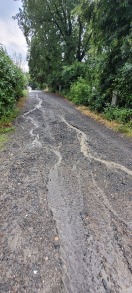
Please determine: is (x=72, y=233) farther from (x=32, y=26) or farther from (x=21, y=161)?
(x=32, y=26)

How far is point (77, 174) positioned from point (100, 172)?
0.39 metres

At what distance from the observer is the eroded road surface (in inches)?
65.7

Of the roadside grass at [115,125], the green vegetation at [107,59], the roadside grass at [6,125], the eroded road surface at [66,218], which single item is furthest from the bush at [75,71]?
the eroded road surface at [66,218]

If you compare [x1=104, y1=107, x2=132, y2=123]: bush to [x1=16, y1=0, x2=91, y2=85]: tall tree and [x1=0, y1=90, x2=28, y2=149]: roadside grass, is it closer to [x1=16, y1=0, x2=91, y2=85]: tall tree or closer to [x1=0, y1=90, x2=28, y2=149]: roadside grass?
[x1=0, y1=90, x2=28, y2=149]: roadside grass

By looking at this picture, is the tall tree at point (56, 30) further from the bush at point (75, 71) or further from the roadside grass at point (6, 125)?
the roadside grass at point (6, 125)

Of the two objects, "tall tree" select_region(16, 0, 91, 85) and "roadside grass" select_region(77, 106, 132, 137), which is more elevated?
"tall tree" select_region(16, 0, 91, 85)

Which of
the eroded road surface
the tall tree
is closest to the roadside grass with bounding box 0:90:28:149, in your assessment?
the eroded road surface

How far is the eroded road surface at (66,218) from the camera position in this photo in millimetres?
1669

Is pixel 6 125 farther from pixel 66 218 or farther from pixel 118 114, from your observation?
pixel 66 218

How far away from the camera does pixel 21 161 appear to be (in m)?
3.72

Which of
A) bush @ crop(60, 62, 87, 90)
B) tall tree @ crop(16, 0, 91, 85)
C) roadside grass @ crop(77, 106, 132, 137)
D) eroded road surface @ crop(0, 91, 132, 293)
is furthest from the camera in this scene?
tall tree @ crop(16, 0, 91, 85)

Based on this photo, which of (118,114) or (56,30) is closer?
(118,114)

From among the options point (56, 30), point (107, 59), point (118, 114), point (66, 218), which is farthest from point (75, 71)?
point (66, 218)

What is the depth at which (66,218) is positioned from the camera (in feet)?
7.64
